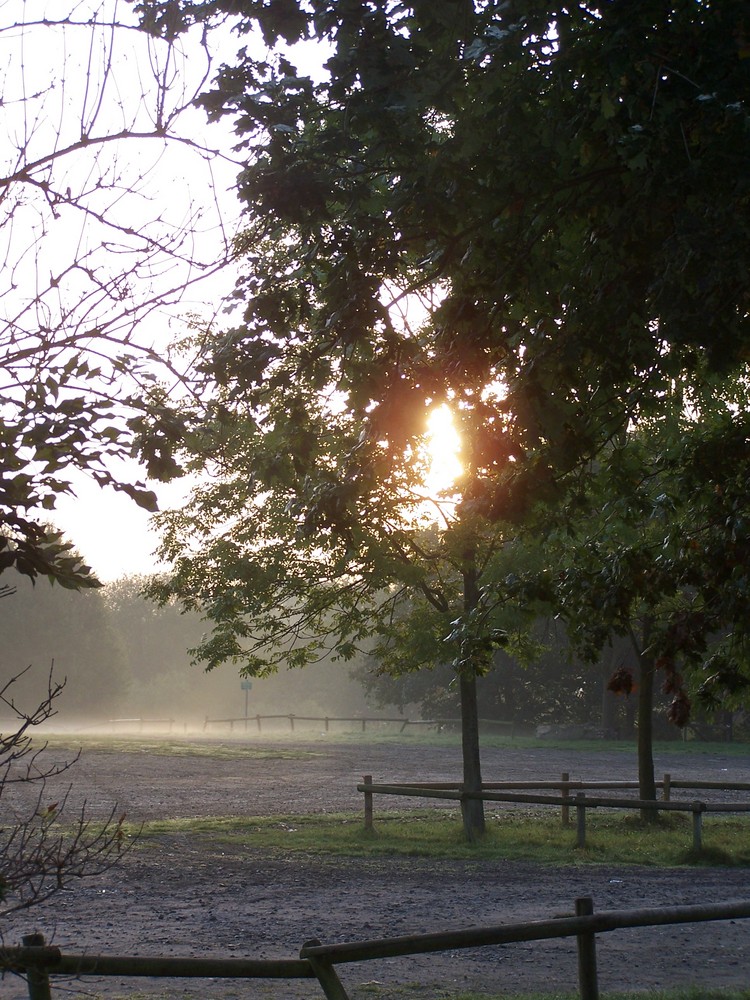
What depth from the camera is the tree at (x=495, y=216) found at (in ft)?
21.1

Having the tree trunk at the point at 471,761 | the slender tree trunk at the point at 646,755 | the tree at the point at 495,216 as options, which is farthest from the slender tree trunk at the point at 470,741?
the tree at the point at 495,216

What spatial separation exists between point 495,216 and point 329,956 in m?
4.78

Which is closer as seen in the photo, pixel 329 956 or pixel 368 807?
pixel 329 956

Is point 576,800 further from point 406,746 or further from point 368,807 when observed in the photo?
point 406,746

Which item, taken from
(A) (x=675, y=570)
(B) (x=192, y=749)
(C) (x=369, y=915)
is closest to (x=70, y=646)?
(B) (x=192, y=749)

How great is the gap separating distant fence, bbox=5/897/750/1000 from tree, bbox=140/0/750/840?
8.64 ft

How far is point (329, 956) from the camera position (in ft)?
19.0

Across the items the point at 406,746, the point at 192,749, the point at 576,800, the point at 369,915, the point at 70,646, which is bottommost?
the point at 406,746

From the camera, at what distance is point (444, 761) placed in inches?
1542

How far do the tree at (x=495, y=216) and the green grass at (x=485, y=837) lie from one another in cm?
1025

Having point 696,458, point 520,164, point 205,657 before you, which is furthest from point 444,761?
point 520,164

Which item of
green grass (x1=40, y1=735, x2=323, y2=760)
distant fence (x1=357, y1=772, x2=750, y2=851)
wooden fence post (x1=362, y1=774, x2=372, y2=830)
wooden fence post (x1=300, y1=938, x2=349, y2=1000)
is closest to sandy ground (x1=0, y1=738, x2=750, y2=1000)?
distant fence (x1=357, y1=772, x2=750, y2=851)

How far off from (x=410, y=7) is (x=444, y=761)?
114ft

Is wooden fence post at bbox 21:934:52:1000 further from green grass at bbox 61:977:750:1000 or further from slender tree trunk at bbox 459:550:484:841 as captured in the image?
slender tree trunk at bbox 459:550:484:841
